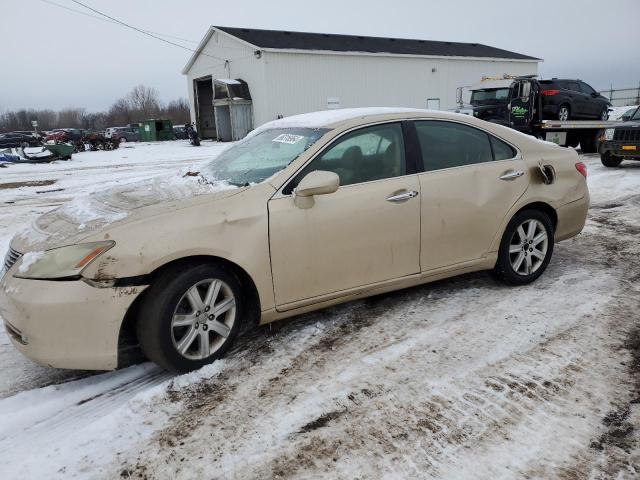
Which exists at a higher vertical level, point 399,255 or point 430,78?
point 430,78

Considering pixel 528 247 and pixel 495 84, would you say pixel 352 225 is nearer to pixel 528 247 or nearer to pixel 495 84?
pixel 528 247

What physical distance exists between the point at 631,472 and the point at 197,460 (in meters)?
1.98

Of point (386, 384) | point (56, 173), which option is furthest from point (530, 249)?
point (56, 173)

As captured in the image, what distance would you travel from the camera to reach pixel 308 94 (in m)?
28.7

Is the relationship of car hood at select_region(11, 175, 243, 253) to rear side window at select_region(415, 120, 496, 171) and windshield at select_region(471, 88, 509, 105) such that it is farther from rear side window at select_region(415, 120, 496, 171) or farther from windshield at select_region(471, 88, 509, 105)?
windshield at select_region(471, 88, 509, 105)

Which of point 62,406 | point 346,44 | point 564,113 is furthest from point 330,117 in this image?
point 346,44

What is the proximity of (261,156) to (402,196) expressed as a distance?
44.6 inches

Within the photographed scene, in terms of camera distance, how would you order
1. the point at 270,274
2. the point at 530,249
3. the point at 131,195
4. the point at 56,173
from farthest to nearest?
the point at 56,173
the point at 530,249
the point at 131,195
the point at 270,274

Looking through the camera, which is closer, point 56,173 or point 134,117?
point 56,173

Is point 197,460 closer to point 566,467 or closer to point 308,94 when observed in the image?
point 566,467

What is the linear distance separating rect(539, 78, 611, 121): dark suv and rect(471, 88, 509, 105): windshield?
1.33m

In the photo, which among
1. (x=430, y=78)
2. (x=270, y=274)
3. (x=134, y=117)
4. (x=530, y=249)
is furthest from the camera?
(x=134, y=117)

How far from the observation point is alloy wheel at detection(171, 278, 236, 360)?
3061 mm

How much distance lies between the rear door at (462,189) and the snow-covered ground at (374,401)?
49 cm
